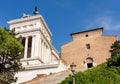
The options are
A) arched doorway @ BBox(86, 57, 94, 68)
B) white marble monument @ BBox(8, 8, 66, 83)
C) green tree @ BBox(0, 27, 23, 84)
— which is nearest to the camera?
green tree @ BBox(0, 27, 23, 84)

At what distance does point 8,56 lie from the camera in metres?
26.2

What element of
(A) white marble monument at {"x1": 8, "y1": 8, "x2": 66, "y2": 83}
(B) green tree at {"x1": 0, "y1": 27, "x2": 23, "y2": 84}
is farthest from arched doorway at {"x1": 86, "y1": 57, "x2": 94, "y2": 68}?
(B) green tree at {"x1": 0, "y1": 27, "x2": 23, "y2": 84}

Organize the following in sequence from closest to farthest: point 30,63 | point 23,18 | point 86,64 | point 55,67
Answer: point 55,67 < point 30,63 < point 86,64 < point 23,18

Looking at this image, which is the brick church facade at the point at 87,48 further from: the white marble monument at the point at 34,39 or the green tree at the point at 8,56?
the green tree at the point at 8,56

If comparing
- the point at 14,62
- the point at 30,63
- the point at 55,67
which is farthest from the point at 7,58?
the point at 30,63

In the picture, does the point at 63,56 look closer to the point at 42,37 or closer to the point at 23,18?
the point at 42,37

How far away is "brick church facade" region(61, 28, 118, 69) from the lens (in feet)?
160

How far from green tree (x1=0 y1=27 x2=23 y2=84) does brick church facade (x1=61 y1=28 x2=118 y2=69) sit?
22.4 metres

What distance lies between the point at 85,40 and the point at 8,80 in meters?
27.4

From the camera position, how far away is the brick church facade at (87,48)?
160 ft

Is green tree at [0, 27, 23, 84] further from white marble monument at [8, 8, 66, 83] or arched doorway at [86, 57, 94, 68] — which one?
arched doorway at [86, 57, 94, 68]

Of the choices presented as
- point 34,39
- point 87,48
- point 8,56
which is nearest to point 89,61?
point 87,48

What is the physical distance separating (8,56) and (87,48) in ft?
84.0

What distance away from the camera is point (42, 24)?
52.1 m
